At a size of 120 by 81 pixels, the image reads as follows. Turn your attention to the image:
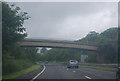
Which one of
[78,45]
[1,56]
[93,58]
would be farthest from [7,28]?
[93,58]

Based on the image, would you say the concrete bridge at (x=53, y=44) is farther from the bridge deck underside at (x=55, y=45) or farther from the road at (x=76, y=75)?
the road at (x=76, y=75)

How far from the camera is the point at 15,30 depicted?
32625mm

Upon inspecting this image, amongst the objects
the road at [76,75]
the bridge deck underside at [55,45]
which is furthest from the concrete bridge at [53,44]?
the road at [76,75]

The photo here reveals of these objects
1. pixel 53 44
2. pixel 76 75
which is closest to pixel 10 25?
pixel 76 75

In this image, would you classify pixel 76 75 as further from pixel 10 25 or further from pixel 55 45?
pixel 55 45

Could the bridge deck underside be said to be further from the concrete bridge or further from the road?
the road

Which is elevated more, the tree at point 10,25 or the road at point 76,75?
the tree at point 10,25

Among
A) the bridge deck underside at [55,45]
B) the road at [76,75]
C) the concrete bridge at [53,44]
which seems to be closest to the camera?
the road at [76,75]

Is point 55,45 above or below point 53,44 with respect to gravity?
below

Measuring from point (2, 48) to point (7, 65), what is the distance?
1.78m

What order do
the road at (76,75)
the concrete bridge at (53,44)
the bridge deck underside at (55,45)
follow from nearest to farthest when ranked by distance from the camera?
the road at (76,75) → the bridge deck underside at (55,45) → the concrete bridge at (53,44)

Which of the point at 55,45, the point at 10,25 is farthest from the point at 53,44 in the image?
the point at 10,25

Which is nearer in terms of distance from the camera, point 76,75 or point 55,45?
point 76,75

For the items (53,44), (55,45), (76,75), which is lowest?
(76,75)
